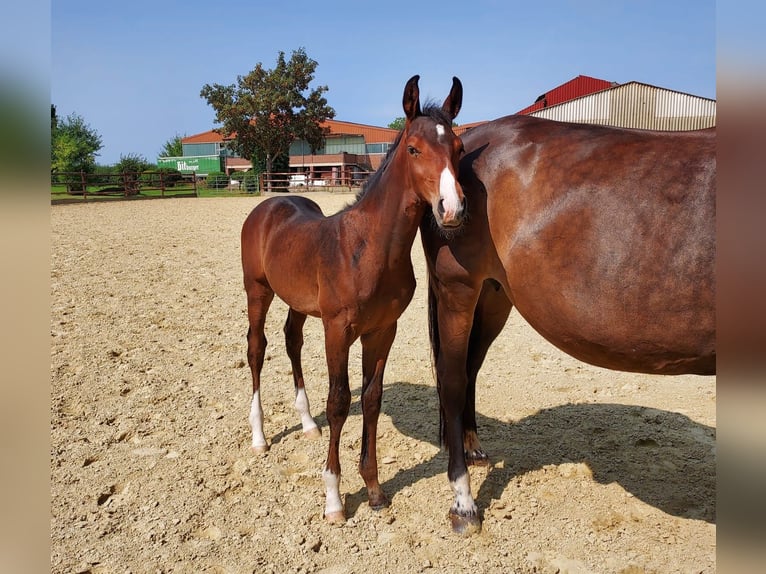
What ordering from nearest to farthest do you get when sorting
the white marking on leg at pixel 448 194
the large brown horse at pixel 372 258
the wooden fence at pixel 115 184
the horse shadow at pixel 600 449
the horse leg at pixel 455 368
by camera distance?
the white marking on leg at pixel 448 194, the large brown horse at pixel 372 258, the horse leg at pixel 455 368, the horse shadow at pixel 600 449, the wooden fence at pixel 115 184

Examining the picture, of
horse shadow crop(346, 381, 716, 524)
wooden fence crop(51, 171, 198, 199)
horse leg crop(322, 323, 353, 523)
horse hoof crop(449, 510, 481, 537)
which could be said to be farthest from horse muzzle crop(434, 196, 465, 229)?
wooden fence crop(51, 171, 198, 199)

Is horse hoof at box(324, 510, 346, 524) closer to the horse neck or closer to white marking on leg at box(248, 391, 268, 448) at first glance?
white marking on leg at box(248, 391, 268, 448)

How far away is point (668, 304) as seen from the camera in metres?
2.30

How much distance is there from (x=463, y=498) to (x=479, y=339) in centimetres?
120

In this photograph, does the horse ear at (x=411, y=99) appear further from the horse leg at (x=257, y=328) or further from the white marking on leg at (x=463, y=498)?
the white marking on leg at (x=463, y=498)

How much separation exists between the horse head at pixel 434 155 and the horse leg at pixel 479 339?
126 centimetres

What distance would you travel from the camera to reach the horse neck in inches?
111

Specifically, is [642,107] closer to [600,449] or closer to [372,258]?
[600,449]

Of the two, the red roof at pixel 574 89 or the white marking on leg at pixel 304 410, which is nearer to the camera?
the white marking on leg at pixel 304 410

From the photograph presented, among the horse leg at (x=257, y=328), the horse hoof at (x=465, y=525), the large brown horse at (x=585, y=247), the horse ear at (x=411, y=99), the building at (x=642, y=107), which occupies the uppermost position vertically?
the building at (x=642, y=107)

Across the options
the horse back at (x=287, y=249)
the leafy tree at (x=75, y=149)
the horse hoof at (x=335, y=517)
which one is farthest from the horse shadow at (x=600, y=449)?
the leafy tree at (x=75, y=149)

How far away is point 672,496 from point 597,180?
2092 millimetres

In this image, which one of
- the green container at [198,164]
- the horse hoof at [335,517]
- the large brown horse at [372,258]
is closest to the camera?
the large brown horse at [372,258]

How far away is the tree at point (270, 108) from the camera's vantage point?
1607 inches
